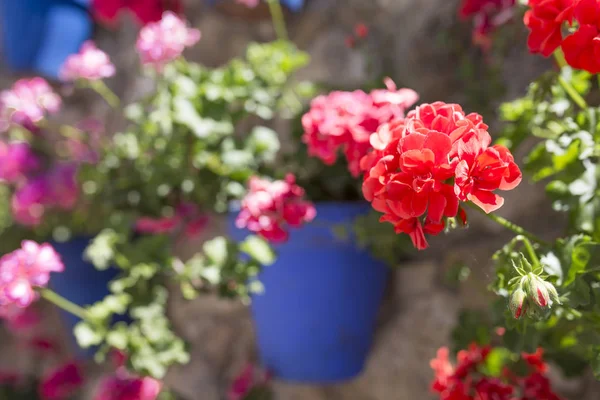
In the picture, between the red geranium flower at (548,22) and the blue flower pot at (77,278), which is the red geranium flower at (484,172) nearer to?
the red geranium flower at (548,22)

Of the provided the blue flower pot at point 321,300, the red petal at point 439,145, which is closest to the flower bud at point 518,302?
the red petal at point 439,145

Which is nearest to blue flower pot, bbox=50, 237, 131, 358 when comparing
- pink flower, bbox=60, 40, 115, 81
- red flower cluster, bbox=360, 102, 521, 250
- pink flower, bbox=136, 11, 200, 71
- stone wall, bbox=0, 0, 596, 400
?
stone wall, bbox=0, 0, 596, 400

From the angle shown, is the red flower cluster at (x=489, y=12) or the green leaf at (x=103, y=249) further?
the green leaf at (x=103, y=249)

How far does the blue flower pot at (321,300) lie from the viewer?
1.19 meters

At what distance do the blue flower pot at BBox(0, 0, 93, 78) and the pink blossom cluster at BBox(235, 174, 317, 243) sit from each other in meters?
1.18

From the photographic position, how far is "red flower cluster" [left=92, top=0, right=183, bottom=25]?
1714 mm

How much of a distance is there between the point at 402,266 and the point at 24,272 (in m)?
0.75

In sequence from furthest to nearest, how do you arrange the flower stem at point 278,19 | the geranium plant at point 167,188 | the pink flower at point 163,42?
the flower stem at point 278,19 → the pink flower at point 163,42 → the geranium plant at point 167,188

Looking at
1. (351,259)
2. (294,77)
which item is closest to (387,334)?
(351,259)

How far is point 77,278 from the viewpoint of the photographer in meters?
Answer: 1.62

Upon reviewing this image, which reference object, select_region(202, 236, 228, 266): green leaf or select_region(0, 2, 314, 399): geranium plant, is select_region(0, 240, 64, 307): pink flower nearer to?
select_region(0, 2, 314, 399): geranium plant

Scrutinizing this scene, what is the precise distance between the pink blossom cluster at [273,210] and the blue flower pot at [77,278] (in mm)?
783

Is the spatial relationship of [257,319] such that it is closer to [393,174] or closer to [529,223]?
[529,223]

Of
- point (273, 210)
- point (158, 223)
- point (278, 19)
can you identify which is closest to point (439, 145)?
point (273, 210)
